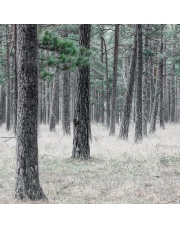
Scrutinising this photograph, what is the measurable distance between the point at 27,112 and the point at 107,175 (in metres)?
3.47

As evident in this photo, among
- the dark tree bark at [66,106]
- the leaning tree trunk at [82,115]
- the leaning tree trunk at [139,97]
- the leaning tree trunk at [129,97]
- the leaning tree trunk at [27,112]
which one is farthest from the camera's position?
the dark tree bark at [66,106]

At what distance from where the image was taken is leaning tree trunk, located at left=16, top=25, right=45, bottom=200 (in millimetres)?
7250

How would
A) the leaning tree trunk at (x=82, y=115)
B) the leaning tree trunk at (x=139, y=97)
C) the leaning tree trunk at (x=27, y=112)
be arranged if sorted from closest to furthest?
1. the leaning tree trunk at (x=27, y=112)
2. the leaning tree trunk at (x=82, y=115)
3. the leaning tree trunk at (x=139, y=97)

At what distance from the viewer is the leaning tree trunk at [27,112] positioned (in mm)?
7250

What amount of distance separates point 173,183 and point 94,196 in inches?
86.6

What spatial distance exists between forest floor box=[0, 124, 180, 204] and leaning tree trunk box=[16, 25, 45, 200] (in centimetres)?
46

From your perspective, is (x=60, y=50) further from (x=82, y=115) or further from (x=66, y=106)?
(x=66, y=106)

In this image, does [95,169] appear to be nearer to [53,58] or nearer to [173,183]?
[173,183]

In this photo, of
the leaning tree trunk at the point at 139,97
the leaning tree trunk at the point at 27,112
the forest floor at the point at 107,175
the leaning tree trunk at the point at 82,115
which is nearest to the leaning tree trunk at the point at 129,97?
the leaning tree trunk at the point at 139,97

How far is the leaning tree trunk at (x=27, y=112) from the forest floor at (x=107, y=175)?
18.0 inches

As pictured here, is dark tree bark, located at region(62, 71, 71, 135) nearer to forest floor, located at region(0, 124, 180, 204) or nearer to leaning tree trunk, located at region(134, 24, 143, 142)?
leaning tree trunk, located at region(134, 24, 143, 142)

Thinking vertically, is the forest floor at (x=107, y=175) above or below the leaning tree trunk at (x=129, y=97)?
below

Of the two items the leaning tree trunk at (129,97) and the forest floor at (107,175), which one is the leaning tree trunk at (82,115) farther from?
the leaning tree trunk at (129,97)
